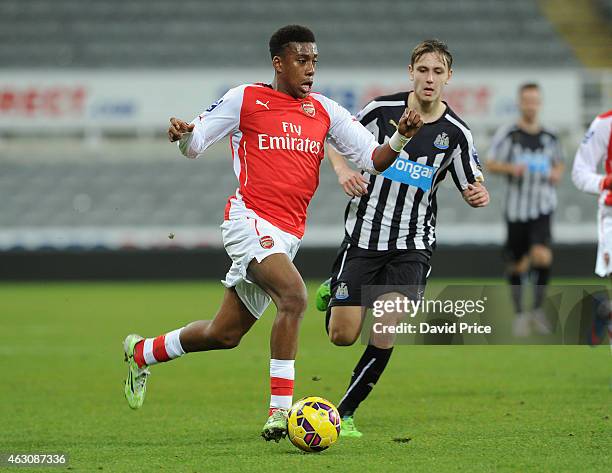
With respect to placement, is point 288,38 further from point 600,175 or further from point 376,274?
point 600,175

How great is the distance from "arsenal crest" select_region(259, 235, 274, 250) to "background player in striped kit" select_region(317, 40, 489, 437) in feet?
2.32

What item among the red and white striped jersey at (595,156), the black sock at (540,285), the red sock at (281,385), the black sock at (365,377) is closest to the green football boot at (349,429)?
the black sock at (365,377)

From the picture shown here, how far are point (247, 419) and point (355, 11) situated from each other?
19615mm

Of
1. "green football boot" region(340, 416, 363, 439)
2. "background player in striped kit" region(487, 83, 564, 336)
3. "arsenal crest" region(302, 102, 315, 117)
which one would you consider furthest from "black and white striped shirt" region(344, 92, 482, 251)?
"background player in striped kit" region(487, 83, 564, 336)

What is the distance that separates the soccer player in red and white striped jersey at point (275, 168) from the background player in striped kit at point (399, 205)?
0.34 m

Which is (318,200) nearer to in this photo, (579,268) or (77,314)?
(579,268)

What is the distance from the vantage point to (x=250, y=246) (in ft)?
19.4

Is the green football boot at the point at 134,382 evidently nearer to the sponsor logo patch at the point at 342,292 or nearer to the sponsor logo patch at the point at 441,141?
the sponsor logo patch at the point at 342,292

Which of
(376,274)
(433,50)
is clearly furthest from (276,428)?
(433,50)

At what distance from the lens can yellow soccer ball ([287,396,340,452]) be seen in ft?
17.9

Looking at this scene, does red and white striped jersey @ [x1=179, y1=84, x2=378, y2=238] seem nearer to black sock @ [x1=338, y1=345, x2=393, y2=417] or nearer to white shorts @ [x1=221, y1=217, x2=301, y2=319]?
white shorts @ [x1=221, y1=217, x2=301, y2=319]

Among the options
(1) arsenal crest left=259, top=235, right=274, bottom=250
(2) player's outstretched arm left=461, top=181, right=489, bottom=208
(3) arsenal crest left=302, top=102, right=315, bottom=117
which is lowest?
(1) arsenal crest left=259, top=235, right=274, bottom=250

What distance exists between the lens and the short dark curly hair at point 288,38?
609 cm

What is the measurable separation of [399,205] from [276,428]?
1.64 m
